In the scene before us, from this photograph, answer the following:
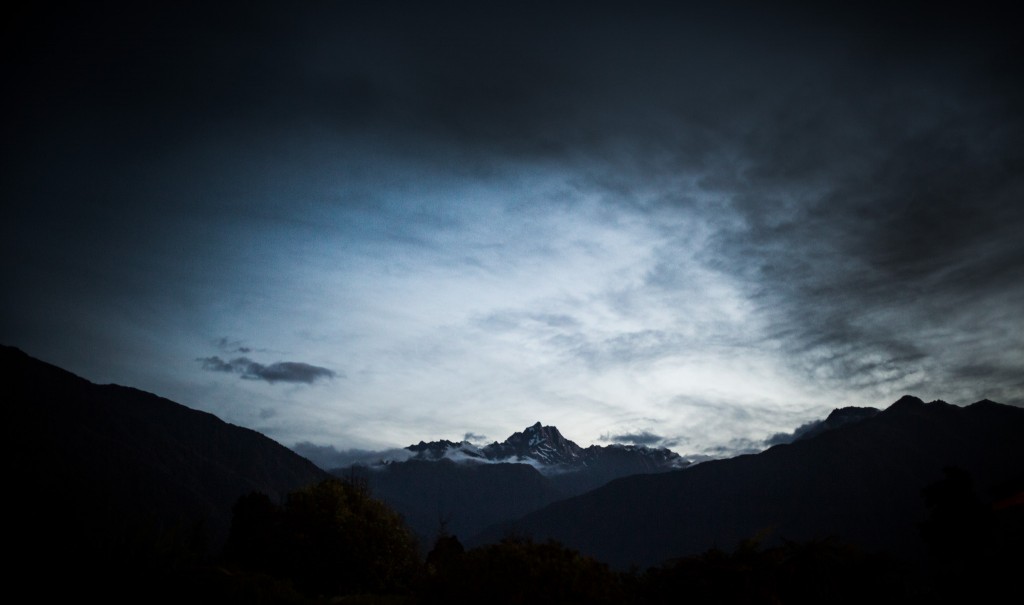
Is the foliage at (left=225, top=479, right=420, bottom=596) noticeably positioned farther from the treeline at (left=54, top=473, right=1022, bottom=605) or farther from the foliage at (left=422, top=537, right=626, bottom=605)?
the foliage at (left=422, top=537, right=626, bottom=605)

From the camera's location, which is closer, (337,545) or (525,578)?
A: (525,578)

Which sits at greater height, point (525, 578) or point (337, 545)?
point (525, 578)

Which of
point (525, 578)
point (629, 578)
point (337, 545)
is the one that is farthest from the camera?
point (337, 545)

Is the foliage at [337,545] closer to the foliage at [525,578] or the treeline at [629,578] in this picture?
the treeline at [629,578]

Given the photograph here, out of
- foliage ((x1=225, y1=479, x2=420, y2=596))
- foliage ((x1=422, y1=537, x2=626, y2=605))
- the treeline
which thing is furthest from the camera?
foliage ((x1=225, y1=479, x2=420, y2=596))

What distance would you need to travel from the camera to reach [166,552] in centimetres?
1242

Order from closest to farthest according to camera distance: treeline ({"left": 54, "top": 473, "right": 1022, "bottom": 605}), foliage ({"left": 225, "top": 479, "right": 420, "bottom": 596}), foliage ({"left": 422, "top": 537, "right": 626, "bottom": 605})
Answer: treeline ({"left": 54, "top": 473, "right": 1022, "bottom": 605}), foliage ({"left": 422, "top": 537, "right": 626, "bottom": 605}), foliage ({"left": 225, "top": 479, "right": 420, "bottom": 596})

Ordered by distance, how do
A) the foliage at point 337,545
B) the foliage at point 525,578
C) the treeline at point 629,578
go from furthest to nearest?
the foliage at point 337,545 → the foliage at point 525,578 → the treeline at point 629,578

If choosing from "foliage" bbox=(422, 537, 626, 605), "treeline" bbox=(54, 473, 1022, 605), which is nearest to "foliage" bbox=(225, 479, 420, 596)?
"treeline" bbox=(54, 473, 1022, 605)

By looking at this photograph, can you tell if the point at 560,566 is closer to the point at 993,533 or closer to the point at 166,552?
the point at 166,552

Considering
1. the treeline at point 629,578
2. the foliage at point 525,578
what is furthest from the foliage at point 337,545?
the foliage at point 525,578

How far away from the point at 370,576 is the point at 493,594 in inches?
1010

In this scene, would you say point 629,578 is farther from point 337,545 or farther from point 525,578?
point 337,545

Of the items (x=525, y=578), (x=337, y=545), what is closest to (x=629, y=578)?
(x=525, y=578)
